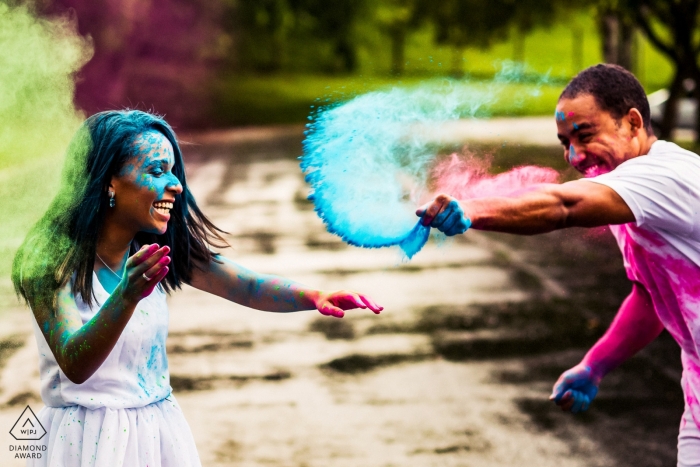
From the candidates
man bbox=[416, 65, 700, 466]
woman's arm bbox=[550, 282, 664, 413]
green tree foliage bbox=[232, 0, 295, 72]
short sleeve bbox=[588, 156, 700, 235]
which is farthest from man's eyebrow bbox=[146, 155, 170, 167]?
green tree foliage bbox=[232, 0, 295, 72]

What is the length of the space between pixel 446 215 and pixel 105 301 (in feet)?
3.27

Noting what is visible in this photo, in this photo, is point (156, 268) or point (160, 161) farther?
point (160, 161)

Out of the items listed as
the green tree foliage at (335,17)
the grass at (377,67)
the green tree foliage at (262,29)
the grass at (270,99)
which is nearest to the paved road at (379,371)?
the grass at (270,99)

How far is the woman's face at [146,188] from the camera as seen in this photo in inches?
108

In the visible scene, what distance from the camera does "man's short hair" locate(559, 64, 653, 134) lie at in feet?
10.0

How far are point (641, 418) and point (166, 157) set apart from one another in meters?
4.25

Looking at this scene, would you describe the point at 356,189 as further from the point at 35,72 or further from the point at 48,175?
the point at 35,72

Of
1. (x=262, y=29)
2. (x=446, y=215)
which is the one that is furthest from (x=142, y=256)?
(x=262, y=29)

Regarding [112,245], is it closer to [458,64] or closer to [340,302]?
[340,302]

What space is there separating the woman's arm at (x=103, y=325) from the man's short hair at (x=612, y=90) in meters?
1.58

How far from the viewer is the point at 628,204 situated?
272cm

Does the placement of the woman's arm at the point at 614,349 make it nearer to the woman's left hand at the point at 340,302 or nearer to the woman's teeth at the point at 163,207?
the woman's left hand at the point at 340,302

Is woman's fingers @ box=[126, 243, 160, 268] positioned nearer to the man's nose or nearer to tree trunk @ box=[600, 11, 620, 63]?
the man's nose

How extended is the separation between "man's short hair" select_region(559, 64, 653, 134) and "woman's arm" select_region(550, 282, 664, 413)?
782 mm
